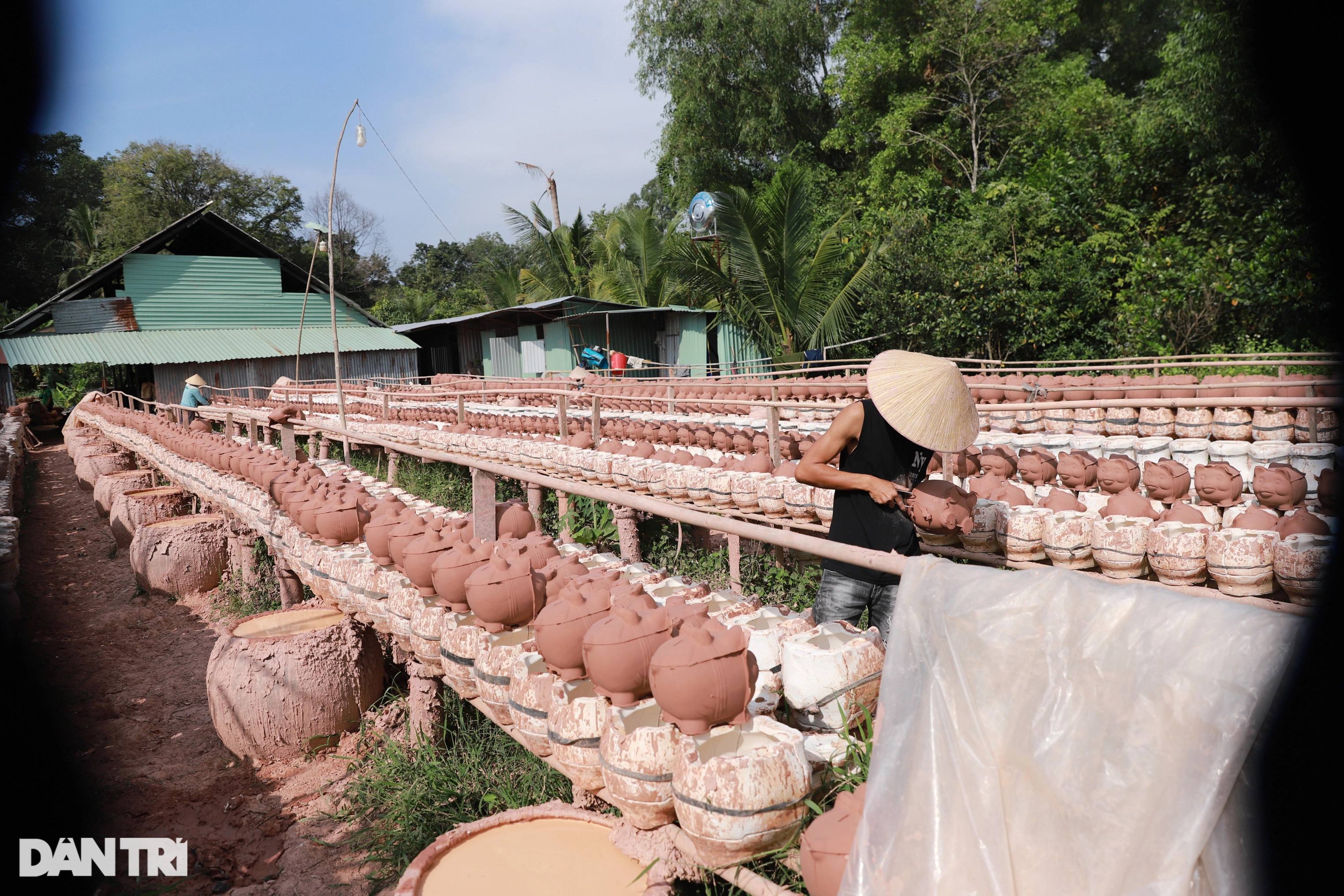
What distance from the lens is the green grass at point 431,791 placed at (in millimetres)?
3236

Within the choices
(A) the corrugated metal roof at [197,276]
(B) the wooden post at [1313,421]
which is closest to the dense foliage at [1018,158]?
(B) the wooden post at [1313,421]

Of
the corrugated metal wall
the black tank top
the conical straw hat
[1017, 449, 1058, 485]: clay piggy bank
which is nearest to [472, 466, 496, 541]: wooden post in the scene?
the black tank top

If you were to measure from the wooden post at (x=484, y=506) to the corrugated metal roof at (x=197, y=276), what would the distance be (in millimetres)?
24340

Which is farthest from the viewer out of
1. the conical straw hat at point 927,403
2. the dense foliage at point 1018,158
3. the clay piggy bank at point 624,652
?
the dense foliage at point 1018,158

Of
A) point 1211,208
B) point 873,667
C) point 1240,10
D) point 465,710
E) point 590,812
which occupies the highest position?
point 1240,10

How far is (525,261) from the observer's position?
32.2 metres

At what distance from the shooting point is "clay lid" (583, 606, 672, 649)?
2240 millimetres

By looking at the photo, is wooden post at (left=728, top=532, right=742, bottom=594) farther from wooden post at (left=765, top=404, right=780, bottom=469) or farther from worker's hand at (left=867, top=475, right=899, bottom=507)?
worker's hand at (left=867, top=475, right=899, bottom=507)

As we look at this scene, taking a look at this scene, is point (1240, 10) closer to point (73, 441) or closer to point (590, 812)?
point (590, 812)

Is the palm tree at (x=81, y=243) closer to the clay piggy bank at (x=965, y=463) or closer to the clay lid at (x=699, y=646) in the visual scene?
the clay piggy bank at (x=965, y=463)

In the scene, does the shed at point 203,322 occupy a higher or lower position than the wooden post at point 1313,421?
higher

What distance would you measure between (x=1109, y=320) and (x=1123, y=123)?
581 centimetres

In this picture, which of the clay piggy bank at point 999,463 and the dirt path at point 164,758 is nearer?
the dirt path at point 164,758

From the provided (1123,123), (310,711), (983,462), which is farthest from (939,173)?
(310,711)
